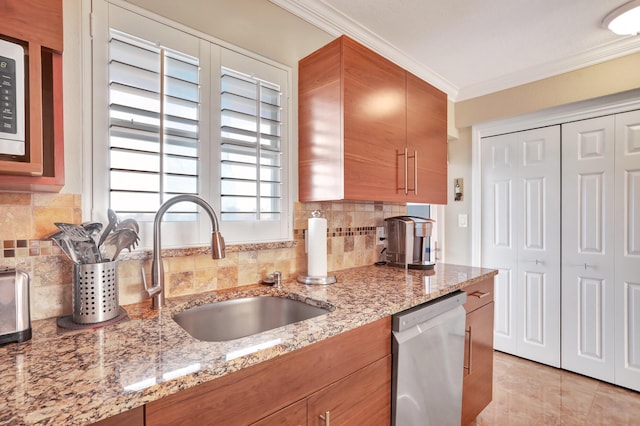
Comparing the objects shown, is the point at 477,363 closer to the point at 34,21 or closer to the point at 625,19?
the point at 625,19

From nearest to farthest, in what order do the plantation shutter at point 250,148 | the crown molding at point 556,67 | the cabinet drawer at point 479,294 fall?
1. the plantation shutter at point 250,148
2. the cabinet drawer at point 479,294
3. the crown molding at point 556,67

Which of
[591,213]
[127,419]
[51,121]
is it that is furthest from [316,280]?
[591,213]

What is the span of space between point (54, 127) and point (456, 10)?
2084 mm

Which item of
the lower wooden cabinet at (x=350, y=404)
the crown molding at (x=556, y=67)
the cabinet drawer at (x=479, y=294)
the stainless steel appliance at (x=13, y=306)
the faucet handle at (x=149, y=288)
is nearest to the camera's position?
the stainless steel appliance at (x=13, y=306)

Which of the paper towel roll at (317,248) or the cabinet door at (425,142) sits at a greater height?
the cabinet door at (425,142)

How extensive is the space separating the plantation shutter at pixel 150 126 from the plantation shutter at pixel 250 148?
0.47 ft

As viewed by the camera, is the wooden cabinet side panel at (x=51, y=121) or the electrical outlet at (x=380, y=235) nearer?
Answer: the wooden cabinet side panel at (x=51, y=121)

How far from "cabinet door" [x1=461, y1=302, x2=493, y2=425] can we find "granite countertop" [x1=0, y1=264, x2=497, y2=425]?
0.75 m

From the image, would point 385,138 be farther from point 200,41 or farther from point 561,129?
point 561,129

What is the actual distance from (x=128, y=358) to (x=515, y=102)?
127 inches

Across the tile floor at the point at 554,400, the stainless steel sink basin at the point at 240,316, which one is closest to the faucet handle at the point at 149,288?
the stainless steel sink basin at the point at 240,316

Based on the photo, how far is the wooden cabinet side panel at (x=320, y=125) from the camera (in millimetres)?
1600

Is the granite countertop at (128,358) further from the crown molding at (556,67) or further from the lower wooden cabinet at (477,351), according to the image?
the crown molding at (556,67)

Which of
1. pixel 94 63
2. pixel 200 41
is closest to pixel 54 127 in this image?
pixel 94 63
